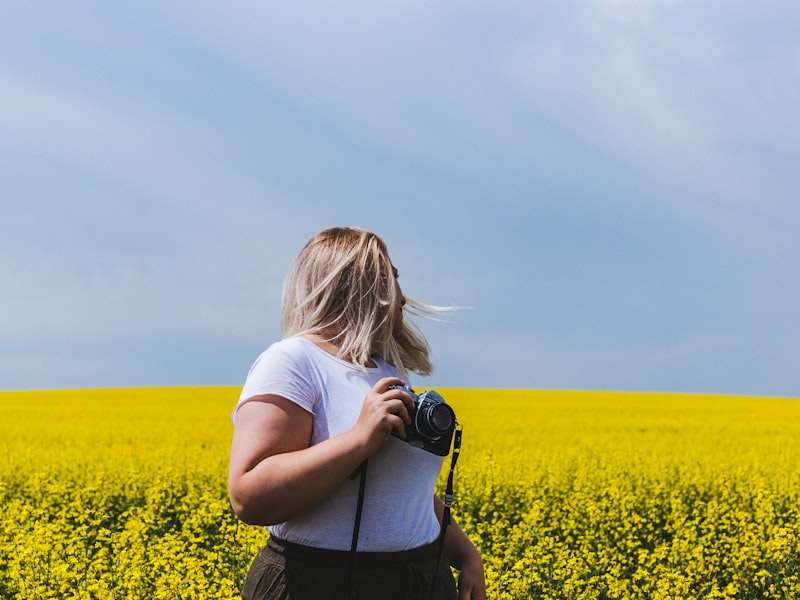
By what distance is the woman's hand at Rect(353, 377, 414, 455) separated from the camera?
186cm

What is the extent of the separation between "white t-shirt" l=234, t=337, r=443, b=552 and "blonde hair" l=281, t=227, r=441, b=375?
74mm

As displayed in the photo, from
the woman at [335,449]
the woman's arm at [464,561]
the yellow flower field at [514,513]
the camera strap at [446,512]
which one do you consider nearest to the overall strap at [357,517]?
the woman at [335,449]

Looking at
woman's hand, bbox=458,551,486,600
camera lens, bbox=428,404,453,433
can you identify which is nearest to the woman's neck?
camera lens, bbox=428,404,453,433

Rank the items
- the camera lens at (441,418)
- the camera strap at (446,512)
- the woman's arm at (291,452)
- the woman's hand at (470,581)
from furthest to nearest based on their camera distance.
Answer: the woman's hand at (470,581)
the camera strap at (446,512)
the camera lens at (441,418)
the woman's arm at (291,452)

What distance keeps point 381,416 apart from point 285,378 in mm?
249

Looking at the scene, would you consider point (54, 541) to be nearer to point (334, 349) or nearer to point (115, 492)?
point (115, 492)

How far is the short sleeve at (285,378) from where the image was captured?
6.25 feet

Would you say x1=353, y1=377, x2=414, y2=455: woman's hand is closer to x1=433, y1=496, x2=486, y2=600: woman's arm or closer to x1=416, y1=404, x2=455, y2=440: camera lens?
x1=416, y1=404, x2=455, y2=440: camera lens

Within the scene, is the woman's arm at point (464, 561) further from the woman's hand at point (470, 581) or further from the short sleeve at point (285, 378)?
the short sleeve at point (285, 378)

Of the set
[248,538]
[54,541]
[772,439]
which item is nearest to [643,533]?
[248,538]

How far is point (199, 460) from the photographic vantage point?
1066cm

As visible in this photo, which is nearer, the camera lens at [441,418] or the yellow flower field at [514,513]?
the camera lens at [441,418]

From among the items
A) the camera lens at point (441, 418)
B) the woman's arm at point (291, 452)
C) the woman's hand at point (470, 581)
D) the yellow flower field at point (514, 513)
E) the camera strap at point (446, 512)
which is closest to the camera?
the woman's arm at point (291, 452)

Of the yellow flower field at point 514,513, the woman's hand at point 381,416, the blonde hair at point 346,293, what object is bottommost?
the yellow flower field at point 514,513
